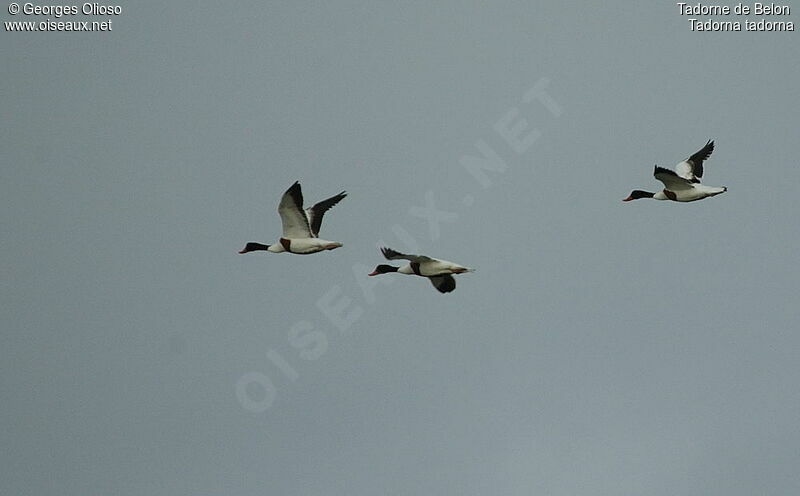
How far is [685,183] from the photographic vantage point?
45719 millimetres

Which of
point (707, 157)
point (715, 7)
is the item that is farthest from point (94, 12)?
point (707, 157)

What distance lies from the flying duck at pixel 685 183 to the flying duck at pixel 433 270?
17.2 ft

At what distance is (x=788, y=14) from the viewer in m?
59.9

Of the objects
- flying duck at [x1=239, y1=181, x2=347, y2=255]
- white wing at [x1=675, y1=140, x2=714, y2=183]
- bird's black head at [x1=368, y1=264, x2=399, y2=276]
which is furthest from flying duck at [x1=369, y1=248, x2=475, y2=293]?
white wing at [x1=675, y1=140, x2=714, y2=183]

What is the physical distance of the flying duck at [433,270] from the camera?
43094mm

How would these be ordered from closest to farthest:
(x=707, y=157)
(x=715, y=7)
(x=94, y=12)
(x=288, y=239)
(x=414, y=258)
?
1. (x=414, y=258)
2. (x=288, y=239)
3. (x=707, y=157)
4. (x=715, y=7)
5. (x=94, y=12)

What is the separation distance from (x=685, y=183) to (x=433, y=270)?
685 cm

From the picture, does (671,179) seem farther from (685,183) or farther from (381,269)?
(381,269)

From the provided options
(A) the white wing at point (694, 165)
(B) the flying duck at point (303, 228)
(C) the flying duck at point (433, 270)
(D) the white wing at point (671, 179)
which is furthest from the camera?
(A) the white wing at point (694, 165)

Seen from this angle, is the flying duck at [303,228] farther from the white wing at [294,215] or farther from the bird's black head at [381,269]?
the bird's black head at [381,269]

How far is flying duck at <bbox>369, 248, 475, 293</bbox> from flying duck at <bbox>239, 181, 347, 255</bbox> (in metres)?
1.57

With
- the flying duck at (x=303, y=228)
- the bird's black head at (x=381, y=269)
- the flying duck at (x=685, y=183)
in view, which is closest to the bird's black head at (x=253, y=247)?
the flying duck at (x=303, y=228)

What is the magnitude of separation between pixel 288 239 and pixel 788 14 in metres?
22.7

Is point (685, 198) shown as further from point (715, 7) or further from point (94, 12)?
point (94, 12)
